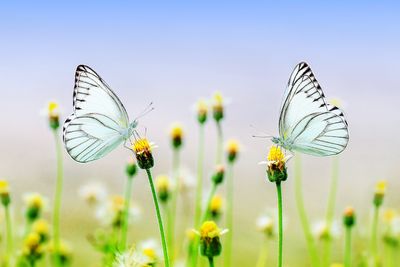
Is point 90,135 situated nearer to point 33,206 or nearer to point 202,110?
point 202,110

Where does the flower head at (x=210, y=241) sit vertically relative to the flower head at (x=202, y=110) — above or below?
below

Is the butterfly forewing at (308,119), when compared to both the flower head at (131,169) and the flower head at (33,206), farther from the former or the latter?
the flower head at (33,206)

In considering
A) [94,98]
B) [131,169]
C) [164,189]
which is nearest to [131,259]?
[94,98]

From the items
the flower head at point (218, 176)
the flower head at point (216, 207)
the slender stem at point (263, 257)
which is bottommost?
the slender stem at point (263, 257)

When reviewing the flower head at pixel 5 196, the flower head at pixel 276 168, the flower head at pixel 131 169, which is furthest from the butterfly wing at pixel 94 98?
the flower head at pixel 5 196

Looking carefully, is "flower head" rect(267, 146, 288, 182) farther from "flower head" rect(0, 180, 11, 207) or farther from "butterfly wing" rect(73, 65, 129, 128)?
"flower head" rect(0, 180, 11, 207)

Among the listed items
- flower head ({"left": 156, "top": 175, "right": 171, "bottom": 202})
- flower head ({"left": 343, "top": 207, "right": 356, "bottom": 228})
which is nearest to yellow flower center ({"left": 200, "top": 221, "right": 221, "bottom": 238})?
flower head ({"left": 156, "top": 175, "right": 171, "bottom": 202})
